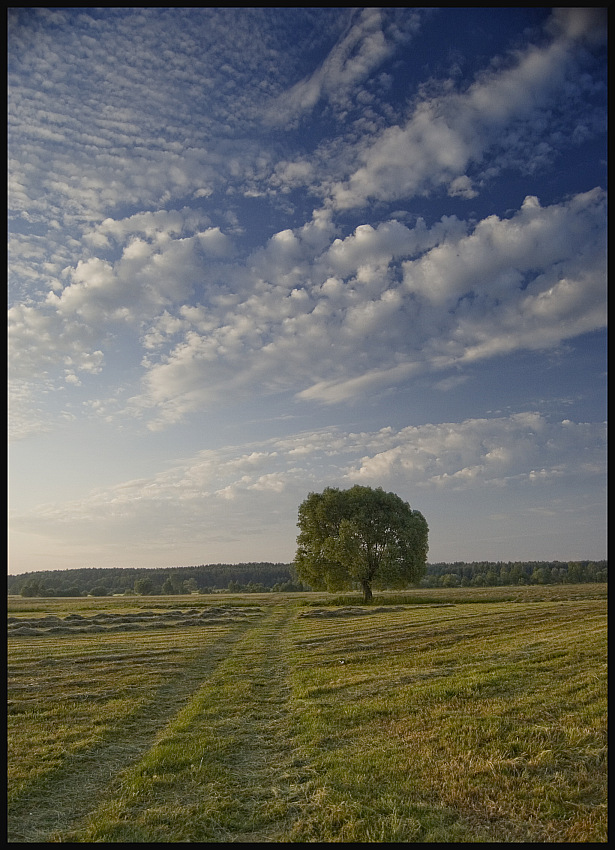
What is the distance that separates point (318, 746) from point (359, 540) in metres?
56.6

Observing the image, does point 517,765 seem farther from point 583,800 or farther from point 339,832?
point 339,832

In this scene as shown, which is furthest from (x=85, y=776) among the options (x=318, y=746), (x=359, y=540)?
A: (x=359, y=540)

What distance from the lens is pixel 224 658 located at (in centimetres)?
2650

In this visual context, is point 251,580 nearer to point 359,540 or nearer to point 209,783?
point 359,540

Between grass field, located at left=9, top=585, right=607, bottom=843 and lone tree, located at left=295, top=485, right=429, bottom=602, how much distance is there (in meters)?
40.5

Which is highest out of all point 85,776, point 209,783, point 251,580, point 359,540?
point 209,783

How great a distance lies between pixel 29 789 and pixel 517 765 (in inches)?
367

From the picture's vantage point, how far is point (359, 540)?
223 ft

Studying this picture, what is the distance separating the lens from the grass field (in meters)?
8.46

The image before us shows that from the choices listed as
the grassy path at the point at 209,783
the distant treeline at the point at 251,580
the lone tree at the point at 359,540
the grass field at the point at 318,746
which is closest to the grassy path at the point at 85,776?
the grass field at the point at 318,746

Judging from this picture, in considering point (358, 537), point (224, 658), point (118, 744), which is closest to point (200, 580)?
point (358, 537)

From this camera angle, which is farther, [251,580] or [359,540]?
[251,580]

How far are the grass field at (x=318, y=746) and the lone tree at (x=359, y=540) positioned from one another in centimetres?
4046

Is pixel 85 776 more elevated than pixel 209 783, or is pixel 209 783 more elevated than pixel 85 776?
pixel 209 783
